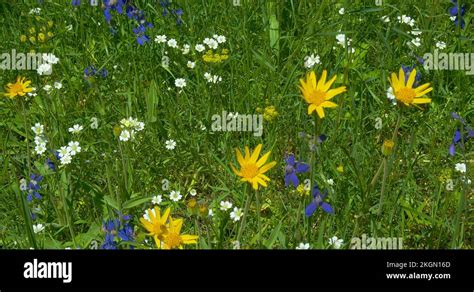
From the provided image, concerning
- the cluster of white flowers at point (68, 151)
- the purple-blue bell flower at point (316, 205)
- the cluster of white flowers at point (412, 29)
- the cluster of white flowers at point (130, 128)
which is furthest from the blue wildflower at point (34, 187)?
the cluster of white flowers at point (412, 29)

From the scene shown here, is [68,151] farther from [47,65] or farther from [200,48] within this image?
[200,48]

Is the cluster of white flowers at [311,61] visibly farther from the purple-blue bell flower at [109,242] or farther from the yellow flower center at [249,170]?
the purple-blue bell flower at [109,242]

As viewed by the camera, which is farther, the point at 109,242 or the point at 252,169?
the point at 109,242

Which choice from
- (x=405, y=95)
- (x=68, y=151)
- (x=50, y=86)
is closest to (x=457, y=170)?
(x=405, y=95)

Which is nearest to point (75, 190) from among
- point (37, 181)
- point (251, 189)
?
point (37, 181)

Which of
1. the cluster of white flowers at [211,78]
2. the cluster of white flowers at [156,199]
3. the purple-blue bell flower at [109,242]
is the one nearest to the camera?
the purple-blue bell flower at [109,242]

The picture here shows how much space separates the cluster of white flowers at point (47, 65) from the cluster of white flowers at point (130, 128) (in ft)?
1.88

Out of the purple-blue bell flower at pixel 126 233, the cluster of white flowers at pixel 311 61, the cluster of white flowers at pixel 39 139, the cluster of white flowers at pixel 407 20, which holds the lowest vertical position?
the purple-blue bell flower at pixel 126 233

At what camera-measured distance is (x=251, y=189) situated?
2.54 m

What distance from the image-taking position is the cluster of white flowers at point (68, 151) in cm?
309

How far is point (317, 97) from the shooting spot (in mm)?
2502

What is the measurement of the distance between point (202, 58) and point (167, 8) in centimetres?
44

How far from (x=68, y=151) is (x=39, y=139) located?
0.66 ft

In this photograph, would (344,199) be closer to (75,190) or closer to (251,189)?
(251,189)
